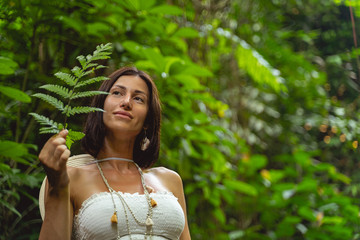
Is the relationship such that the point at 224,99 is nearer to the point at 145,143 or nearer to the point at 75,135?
the point at 145,143

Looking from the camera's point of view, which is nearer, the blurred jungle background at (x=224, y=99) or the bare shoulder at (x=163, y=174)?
the bare shoulder at (x=163, y=174)

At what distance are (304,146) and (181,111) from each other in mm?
2394

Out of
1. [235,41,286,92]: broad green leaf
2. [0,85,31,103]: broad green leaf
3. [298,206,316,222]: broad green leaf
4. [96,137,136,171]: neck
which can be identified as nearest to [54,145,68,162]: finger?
[96,137,136,171]: neck

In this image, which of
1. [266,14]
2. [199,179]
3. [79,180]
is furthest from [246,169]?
[79,180]

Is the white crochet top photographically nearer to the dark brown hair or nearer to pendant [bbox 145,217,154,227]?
pendant [bbox 145,217,154,227]

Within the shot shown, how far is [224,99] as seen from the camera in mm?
4195

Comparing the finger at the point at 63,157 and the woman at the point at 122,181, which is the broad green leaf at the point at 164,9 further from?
the finger at the point at 63,157

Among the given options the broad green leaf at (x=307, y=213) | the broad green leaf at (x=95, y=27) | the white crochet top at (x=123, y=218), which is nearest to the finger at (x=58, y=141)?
the white crochet top at (x=123, y=218)

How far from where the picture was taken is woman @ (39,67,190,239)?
1198 millimetres

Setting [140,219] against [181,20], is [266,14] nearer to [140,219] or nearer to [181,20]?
[181,20]

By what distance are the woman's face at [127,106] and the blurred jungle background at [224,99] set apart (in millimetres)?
320

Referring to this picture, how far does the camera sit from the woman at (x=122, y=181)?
120cm

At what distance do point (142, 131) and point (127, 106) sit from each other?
178 mm

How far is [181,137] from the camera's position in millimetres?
2223
